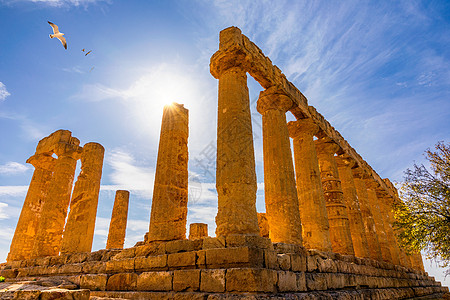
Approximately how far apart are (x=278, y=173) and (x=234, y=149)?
2733 millimetres

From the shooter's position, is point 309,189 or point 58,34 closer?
point 58,34

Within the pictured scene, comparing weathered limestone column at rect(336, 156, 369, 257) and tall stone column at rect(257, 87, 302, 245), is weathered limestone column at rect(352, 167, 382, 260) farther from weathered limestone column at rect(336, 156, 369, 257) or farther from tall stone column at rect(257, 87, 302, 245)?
tall stone column at rect(257, 87, 302, 245)

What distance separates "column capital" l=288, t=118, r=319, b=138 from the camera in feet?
43.9

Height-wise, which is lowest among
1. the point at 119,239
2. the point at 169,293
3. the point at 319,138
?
the point at 169,293

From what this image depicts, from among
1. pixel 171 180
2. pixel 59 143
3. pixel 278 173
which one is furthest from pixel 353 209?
pixel 59 143

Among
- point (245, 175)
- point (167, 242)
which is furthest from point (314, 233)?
point (167, 242)

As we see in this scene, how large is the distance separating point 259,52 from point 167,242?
7780 mm

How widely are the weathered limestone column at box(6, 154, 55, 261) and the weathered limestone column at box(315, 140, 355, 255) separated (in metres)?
15.7

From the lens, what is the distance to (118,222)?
16906mm

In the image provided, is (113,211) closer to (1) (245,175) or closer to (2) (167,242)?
(2) (167,242)

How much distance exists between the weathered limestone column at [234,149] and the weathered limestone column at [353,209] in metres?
9.37

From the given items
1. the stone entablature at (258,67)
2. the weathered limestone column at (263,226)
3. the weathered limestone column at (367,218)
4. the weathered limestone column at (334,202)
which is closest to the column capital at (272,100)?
the stone entablature at (258,67)

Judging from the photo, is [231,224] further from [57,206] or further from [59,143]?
→ [59,143]

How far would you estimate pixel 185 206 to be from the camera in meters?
9.21
